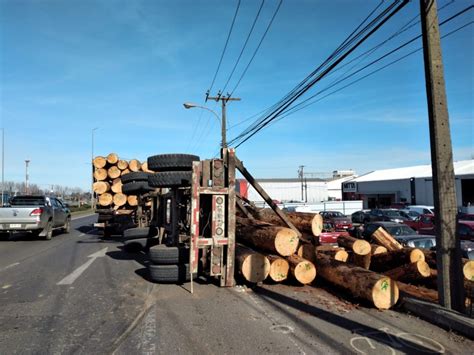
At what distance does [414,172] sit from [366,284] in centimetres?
5959

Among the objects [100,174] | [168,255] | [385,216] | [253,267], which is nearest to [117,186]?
[100,174]

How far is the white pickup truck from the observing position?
1579 centimetres

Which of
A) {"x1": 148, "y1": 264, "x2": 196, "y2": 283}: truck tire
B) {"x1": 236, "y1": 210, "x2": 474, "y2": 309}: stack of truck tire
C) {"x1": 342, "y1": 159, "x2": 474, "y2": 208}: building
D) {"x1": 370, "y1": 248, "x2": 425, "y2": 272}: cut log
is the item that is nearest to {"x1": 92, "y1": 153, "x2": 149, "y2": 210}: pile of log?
{"x1": 236, "y1": 210, "x2": 474, "y2": 309}: stack of truck tire

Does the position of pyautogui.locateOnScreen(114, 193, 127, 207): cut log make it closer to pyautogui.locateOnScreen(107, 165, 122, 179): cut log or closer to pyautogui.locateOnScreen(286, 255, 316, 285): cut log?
pyautogui.locateOnScreen(107, 165, 122, 179): cut log

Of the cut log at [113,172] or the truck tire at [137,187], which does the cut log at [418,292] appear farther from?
the cut log at [113,172]

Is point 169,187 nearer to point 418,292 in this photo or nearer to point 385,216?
point 418,292

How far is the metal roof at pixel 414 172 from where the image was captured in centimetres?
4842

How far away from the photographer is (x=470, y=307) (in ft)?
20.4

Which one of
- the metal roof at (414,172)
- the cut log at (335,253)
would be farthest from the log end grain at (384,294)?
the metal roof at (414,172)

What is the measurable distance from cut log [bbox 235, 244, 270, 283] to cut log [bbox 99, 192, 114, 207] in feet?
40.0

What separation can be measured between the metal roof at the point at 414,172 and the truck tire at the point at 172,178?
151ft

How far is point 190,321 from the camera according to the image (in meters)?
5.64

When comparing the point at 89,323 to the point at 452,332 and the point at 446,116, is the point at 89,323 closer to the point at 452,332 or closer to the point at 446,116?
the point at 452,332

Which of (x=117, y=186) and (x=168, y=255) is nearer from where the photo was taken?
(x=168, y=255)
